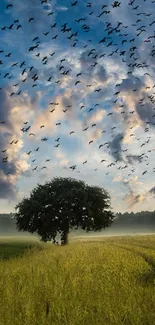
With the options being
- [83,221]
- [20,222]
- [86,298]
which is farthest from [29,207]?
[86,298]

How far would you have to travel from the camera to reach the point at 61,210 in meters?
58.8

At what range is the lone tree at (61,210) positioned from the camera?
58.2 metres

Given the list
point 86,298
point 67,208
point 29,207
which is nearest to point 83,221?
point 67,208

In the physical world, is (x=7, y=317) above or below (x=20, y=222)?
above

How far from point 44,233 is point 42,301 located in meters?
50.5

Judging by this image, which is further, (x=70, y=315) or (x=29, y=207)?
(x=29, y=207)

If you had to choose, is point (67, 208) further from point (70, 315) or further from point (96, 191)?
point (70, 315)

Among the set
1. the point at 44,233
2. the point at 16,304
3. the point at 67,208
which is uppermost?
the point at 16,304

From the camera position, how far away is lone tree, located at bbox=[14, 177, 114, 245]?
58250 millimetres

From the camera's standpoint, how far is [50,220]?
58.0 m

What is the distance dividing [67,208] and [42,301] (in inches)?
1934

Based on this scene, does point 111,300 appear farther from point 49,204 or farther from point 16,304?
point 49,204

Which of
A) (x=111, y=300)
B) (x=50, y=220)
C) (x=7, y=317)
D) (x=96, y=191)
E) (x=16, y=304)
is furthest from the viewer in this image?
(x=96, y=191)

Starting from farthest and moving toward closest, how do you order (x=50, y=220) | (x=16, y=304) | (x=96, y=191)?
1. (x=96, y=191)
2. (x=50, y=220)
3. (x=16, y=304)
